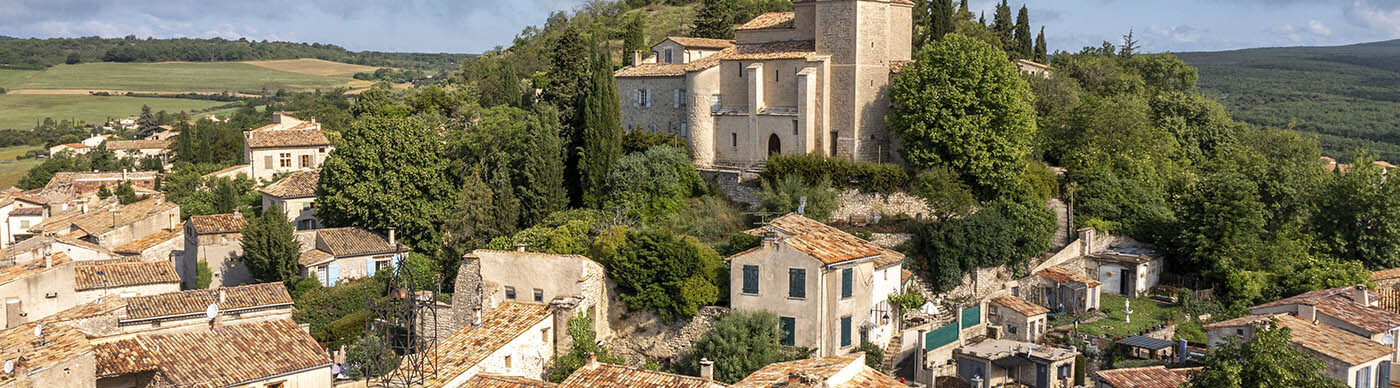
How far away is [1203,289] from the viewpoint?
34844 mm

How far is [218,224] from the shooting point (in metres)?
40.5

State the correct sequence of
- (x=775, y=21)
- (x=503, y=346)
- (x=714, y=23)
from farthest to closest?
(x=714, y=23) → (x=775, y=21) → (x=503, y=346)

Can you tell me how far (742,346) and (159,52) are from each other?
166397mm

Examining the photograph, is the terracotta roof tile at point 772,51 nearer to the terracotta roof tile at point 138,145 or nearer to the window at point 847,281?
the window at point 847,281

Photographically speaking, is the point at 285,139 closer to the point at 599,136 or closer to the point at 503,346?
the point at 599,136

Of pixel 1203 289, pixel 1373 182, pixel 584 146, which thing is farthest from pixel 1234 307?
pixel 584 146

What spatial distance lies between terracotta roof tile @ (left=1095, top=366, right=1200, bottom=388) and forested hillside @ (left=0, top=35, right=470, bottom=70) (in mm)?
A: 141063

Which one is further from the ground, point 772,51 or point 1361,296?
point 772,51

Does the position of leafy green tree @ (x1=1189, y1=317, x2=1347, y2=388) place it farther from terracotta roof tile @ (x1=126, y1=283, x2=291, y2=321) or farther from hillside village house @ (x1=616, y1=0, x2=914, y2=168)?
terracotta roof tile @ (x1=126, y1=283, x2=291, y2=321)

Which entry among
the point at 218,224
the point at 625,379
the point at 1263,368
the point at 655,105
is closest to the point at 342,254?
the point at 218,224

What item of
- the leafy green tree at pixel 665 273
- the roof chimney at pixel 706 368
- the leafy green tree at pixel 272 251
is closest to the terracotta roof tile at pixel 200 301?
the leafy green tree at pixel 272 251

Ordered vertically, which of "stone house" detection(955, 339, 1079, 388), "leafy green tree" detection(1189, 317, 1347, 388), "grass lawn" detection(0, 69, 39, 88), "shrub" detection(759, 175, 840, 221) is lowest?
"stone house" detection(955, 339, 1079, 388)

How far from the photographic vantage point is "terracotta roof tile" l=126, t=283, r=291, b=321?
96.6ft

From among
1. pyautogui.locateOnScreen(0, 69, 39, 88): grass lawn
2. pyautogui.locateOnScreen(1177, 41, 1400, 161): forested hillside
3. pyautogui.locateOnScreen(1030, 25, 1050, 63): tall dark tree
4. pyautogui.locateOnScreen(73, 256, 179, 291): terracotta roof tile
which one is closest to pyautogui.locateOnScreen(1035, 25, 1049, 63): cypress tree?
pyautogui.locateOnScreen(1030, 25, 1050, 63): tall dark tree
